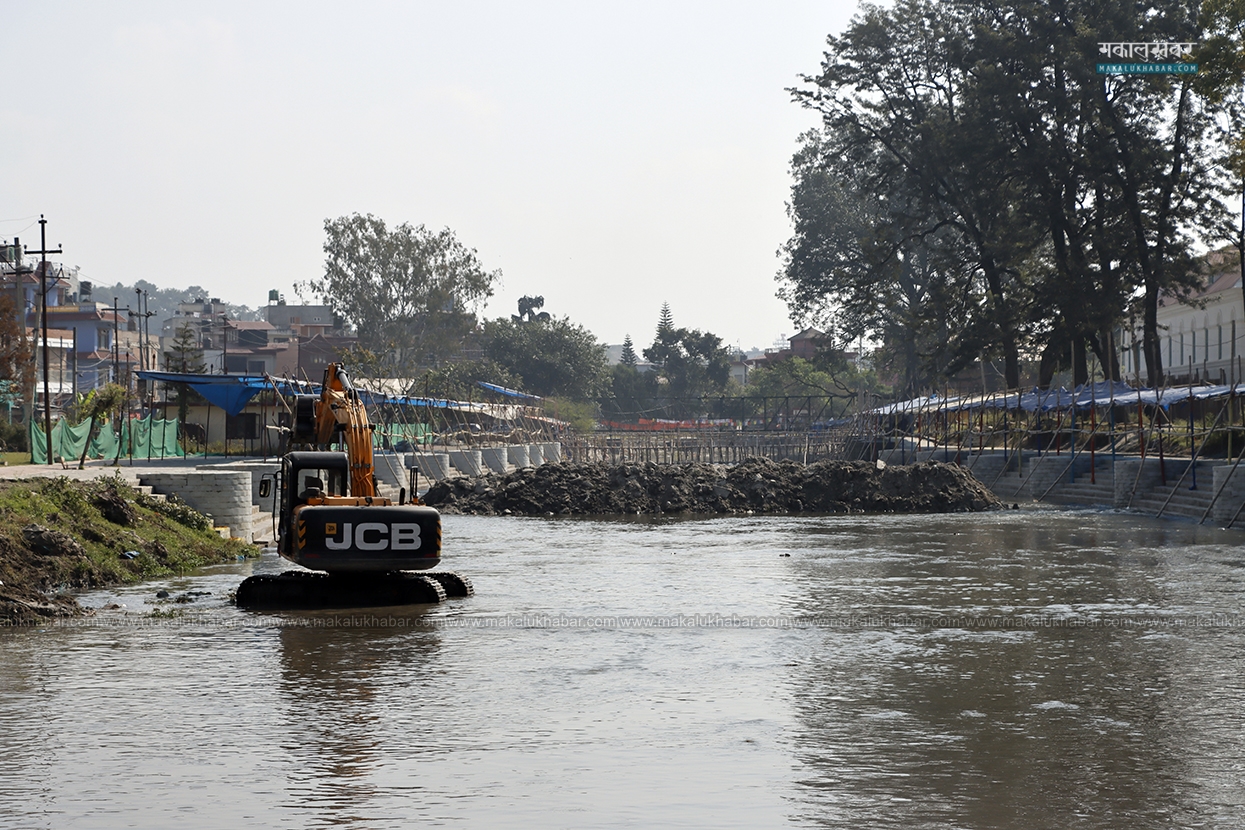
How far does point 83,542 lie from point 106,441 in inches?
847

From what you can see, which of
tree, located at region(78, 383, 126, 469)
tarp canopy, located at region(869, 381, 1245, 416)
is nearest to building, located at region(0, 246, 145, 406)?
tree, located at region(78, 383, 126, 469)

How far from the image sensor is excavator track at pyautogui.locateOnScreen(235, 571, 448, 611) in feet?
57.8

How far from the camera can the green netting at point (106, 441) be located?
37.6 metres

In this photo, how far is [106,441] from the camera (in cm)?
4078

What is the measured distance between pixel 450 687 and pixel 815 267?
77.2 metres

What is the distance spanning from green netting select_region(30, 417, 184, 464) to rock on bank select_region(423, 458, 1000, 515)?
→ 30.3ft

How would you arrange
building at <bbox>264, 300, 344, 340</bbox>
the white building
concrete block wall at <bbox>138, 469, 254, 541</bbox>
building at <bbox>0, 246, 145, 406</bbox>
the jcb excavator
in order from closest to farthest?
1. the jcb excavator
2. concrete block wall at <bbox>138, 469, 254, 541</bbox>
3. the white building
4. building at <bbox>0, 246, 145, 406</bbox>
5. building at <bbox>264, 300, 344, 340</bbox>

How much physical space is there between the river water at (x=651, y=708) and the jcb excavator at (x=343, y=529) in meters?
0.51

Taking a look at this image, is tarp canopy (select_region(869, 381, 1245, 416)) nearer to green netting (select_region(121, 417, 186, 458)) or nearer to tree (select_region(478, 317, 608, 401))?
green netting (select_region(121, 417, 186, 458))

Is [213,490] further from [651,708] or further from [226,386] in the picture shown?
[226,386]

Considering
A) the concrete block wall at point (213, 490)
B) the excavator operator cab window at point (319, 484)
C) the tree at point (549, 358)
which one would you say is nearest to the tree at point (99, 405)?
the concrete block wall at point (213, 490)

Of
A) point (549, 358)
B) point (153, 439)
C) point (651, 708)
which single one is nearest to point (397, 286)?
point (549, 358)

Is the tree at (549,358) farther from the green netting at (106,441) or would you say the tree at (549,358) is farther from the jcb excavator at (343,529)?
the jcb excavator at (343,529)
